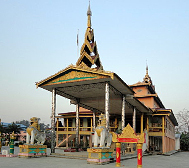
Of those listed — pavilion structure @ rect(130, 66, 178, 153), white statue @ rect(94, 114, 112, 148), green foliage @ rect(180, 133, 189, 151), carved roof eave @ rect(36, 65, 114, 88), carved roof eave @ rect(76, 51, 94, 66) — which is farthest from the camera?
green foliage @ rect(180, 133, 189, 151)

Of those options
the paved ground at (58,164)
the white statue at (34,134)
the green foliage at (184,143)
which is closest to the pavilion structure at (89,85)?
the white statue at (34,134)

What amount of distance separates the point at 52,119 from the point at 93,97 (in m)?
6.37

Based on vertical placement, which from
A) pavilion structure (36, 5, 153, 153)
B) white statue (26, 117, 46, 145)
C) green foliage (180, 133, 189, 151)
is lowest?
green foliage (180, 133, 189, 151)

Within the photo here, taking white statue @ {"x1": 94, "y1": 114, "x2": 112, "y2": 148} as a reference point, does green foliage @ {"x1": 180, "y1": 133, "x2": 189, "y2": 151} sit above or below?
below

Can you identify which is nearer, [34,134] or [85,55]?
[34,134]

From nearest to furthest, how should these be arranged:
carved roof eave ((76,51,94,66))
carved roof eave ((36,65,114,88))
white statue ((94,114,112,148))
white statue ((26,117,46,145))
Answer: white statue ((94,114,112,148)), carved roof eave ((36,65,114,88)), white statue ((26,117,46,145)), carved roof eave ((76,51,94,66))

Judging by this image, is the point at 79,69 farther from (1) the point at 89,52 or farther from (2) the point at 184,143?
(2) the point at 184,143

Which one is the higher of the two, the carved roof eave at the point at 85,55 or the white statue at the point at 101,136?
the carved roof eave at the point at 85,55

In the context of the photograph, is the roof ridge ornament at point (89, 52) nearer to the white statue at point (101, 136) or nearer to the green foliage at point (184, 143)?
the white statue at point (101, 136)

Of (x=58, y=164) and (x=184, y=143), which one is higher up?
(x=58, y=164)

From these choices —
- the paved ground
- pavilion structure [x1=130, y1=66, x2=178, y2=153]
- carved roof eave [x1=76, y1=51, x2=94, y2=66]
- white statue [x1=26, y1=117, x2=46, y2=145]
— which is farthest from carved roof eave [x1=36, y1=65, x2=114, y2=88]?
pavilion structure [x1=130, y1=66, x2=178, y2=153]

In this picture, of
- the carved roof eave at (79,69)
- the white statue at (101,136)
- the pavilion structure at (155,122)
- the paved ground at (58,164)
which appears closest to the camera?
the paved ground at (58,164)

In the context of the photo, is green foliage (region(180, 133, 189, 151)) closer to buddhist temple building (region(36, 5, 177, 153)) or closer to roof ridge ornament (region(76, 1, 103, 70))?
buddhist temple building (region(36, 5, 177, 153))

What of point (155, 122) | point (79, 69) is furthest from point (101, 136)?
point (155, 122)
